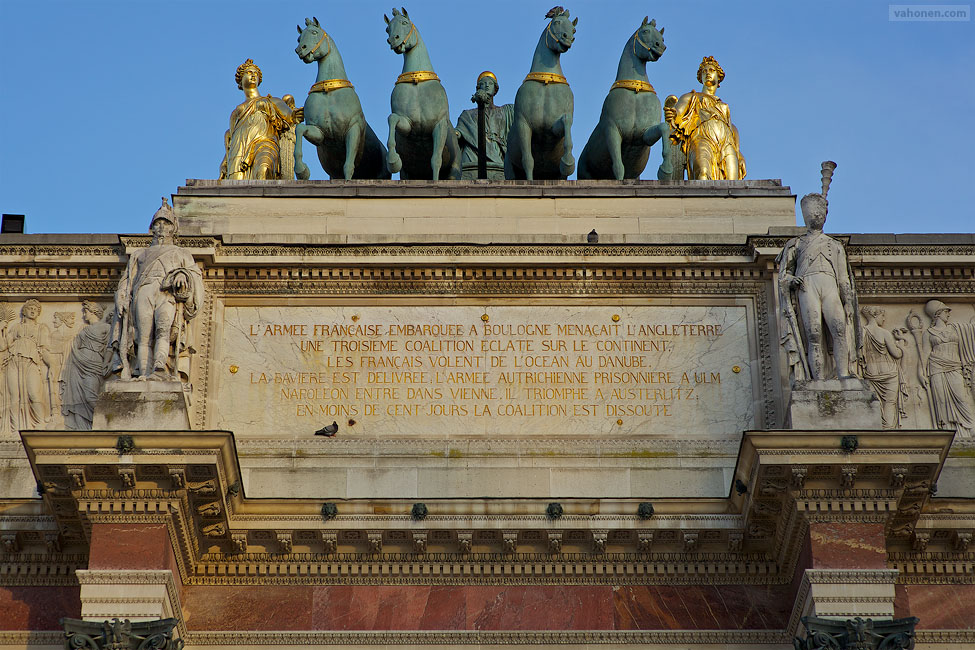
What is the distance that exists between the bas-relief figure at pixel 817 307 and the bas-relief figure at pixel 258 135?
836cm

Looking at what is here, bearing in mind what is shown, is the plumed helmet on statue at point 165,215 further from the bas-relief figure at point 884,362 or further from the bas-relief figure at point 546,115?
the bas-relief figure at point 884,362

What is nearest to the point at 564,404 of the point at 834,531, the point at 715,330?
the point at 715,330

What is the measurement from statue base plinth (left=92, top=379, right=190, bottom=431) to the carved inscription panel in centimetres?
150

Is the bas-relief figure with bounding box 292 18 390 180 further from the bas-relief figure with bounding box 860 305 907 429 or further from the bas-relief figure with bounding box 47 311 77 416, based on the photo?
the bas-relief figure with bounding box 860 305 907 429

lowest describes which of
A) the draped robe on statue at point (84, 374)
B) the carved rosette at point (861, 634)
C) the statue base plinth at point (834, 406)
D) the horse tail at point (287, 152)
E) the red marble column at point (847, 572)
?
the carved rosette at point (861, 634)

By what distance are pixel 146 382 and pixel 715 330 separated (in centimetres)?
716

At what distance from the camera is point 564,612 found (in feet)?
78.7

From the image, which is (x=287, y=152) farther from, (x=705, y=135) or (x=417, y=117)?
(x=705, y=135)

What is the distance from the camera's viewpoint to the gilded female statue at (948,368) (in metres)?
25.7

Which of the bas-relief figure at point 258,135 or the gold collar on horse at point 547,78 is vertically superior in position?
the gold collar on horse at point 547,78

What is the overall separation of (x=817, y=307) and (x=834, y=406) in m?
1.39

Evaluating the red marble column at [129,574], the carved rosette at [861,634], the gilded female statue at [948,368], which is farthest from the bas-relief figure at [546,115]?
the carved rosette at [861,634]

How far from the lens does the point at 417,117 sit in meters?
29.9

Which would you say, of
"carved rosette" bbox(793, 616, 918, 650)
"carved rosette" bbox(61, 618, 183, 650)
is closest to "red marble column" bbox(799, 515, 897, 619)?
"carved rosette" bbox(793, 616, 918, 650)
